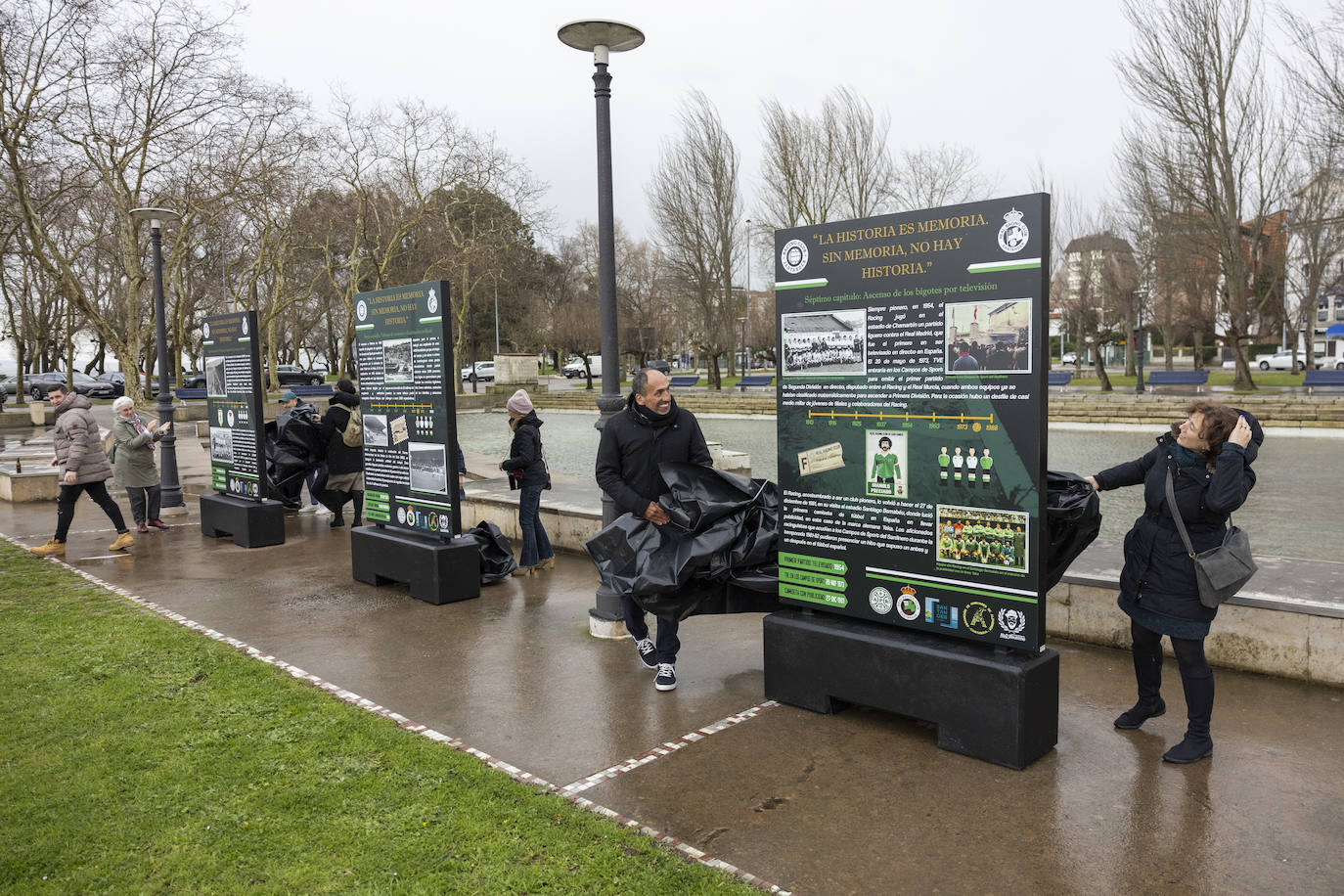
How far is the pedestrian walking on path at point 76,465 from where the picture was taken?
9.62 metres

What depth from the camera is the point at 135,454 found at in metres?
10.7

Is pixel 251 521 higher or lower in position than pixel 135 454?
lower

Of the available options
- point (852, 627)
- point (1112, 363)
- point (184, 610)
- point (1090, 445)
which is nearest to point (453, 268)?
point (1090, 445)

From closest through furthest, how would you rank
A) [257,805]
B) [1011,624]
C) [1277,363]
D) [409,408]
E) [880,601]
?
[257,805], [1011,624], [880,601], [409,408], [1277,363]

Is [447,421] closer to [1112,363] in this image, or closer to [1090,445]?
[1090,445]

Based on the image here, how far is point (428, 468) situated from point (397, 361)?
0.97 metres

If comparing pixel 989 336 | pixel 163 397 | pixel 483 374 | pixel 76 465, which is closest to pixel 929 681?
pixel 989 336

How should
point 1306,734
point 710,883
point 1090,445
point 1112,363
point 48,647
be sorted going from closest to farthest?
point 710,883 < point 1306,734 < point 48,647 < point 1090,445 < point 1112,363

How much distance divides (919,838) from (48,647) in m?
5.82

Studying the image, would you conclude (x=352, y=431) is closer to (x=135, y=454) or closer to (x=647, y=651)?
(x=135, y=454)

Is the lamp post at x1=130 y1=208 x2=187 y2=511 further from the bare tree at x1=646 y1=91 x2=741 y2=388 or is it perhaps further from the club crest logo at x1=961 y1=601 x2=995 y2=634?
the bare tree at x1=646 y1=91 x2=741 y2=388

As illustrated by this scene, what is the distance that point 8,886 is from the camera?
3.40 m

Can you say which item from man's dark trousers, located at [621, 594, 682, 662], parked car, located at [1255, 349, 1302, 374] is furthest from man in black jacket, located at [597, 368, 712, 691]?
parked car, located at [1255, 349, 1302, 374]

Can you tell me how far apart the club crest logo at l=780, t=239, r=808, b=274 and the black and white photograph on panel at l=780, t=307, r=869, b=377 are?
0.25 meters
